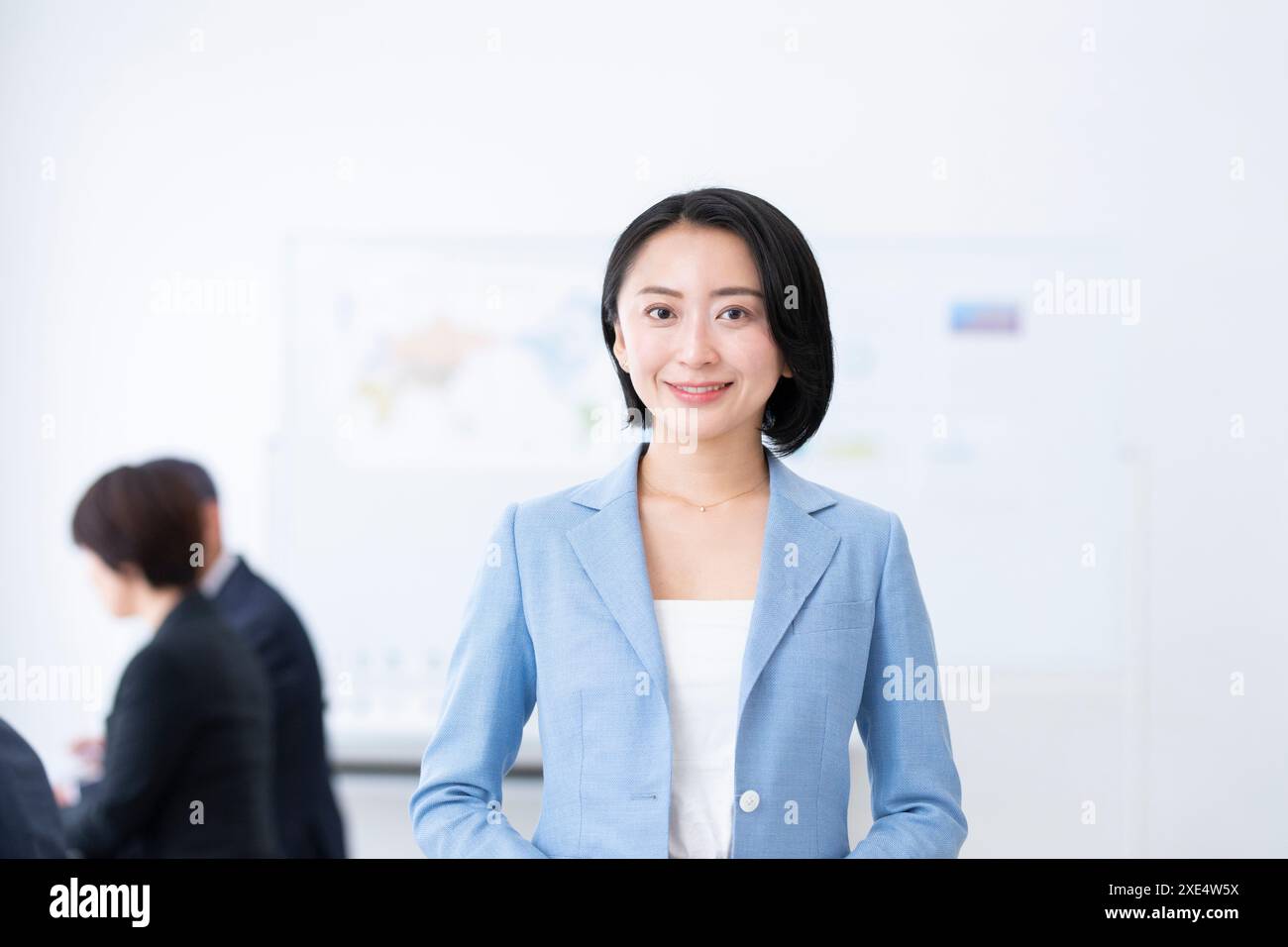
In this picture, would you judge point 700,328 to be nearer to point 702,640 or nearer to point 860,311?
point 702,640

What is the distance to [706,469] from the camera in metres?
1.03

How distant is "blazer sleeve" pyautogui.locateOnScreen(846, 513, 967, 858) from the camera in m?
0.93

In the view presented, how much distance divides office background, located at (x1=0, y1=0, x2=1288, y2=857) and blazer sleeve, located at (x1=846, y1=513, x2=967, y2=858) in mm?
1462

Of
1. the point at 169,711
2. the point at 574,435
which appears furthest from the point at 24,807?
the point at 574,435

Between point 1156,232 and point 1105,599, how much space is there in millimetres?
847

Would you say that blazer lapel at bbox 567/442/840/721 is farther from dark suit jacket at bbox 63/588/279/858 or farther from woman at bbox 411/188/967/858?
dark suit jacket at bbox 63/588/279/858

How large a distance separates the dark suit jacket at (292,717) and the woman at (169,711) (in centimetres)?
23

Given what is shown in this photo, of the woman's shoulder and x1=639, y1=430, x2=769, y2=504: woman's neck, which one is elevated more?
x1=639, y1=430, x2=769, y2=504: woman's neck

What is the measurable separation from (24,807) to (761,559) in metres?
0.72

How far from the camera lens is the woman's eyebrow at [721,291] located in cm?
96

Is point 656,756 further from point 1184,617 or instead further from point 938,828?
point 1184,617

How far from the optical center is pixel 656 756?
35.8 inches

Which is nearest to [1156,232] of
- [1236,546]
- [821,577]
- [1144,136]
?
[1144,136]

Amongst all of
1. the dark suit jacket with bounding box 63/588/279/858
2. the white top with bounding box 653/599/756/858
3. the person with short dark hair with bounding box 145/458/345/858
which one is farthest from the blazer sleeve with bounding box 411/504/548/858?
the person with short dark hair with bounding box 145/458/345/858
